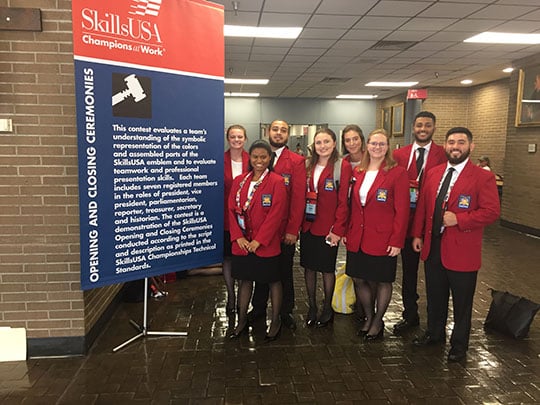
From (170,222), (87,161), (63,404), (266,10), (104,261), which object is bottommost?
(63,404)

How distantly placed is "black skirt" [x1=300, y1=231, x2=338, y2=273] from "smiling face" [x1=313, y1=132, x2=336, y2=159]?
676 mm

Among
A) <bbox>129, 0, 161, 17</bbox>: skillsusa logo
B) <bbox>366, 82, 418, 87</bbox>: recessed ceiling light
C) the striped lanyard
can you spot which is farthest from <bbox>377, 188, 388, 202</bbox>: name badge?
<bbox>366, 82, 418, 87</bbox>: recessed ceiling light

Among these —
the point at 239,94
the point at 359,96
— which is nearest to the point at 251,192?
the point at 239,94

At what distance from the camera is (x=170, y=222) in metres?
3.03

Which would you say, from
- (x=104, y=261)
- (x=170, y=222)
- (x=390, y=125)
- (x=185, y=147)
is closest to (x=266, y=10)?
(x=185, y=147)

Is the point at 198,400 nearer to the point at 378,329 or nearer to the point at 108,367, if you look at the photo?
the point at 108,367

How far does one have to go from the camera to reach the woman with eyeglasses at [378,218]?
3.04m

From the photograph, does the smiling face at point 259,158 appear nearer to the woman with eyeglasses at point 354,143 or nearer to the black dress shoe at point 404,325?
the woman with eyeglasses at point 354,143

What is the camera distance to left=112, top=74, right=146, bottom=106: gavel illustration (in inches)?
106

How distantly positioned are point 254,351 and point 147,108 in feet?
6.42

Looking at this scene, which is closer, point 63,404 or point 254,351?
point 63,404

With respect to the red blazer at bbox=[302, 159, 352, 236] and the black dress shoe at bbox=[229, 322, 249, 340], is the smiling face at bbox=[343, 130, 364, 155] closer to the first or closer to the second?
the red blazer at bbox=[302, 159, 352, 236]

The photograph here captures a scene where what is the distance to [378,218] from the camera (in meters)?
3.09

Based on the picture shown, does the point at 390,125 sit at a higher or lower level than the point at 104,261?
higher
